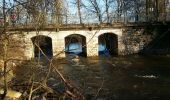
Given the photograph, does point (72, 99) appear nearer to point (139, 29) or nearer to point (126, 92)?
point (126, 92)

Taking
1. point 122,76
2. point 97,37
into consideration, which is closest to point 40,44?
point 97,37

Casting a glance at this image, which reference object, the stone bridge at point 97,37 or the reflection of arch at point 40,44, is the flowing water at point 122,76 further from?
the reflection of arch at point 40,44

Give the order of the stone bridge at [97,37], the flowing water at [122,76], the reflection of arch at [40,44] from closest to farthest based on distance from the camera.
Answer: the reflection of arch at [40,44], the flowing water at [122,76], the stone bridge at [97,37]

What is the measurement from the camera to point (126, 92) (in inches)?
754

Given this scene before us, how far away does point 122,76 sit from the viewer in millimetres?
23984

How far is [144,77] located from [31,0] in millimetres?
16347

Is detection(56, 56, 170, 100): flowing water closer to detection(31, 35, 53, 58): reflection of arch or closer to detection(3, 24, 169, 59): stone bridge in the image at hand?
detection(3, 24, 169, 59): stone bridge

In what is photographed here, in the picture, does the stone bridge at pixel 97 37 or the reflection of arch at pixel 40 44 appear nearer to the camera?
the reflection of arch at pixel 40 44

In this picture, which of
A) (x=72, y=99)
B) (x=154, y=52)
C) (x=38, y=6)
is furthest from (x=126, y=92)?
(x=154, y=52)

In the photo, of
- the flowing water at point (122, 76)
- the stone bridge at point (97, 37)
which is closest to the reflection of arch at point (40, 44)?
the stone bridge at point (97, 37)

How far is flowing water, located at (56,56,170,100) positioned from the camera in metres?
18.6

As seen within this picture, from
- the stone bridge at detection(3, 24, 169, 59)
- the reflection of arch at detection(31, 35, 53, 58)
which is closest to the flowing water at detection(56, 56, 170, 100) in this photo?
the stone bridge at detection(3, 24, 169, 59)

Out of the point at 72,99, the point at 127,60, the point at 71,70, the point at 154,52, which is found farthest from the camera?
the point at 154,52

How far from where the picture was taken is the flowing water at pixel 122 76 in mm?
18641
